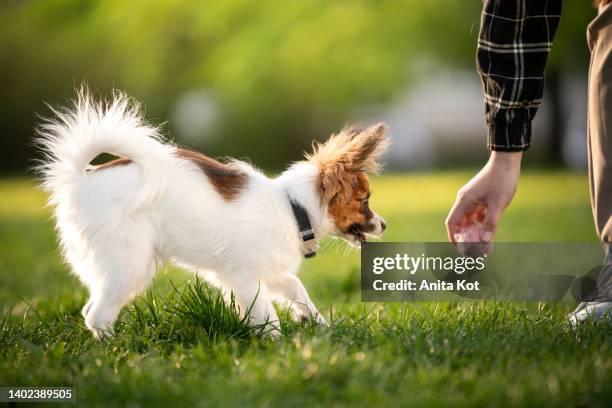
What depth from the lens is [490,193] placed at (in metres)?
2.91

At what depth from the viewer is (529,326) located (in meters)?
3.00

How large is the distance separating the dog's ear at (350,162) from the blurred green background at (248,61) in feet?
44.8

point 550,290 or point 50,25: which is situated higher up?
point 50,25

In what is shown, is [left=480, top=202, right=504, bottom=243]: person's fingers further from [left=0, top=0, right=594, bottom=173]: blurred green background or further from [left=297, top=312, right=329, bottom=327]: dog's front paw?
[left=0, top=0, right=594, bottom=173]: blurred green background

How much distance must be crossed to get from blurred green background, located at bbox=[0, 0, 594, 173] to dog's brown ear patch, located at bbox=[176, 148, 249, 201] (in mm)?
13568

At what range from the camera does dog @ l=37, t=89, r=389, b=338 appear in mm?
3088

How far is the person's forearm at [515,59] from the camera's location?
2898 millimetres

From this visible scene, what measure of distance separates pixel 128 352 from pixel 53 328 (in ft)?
2.42

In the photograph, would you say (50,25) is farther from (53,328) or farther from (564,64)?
(53,328)

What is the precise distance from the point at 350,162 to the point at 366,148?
11cm

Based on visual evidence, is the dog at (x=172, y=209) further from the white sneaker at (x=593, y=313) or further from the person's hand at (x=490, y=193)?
the white sneaker at (x=593, y=313)

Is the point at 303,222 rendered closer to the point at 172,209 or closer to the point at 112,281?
the point at 172,209

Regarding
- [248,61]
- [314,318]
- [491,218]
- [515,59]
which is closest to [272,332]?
[314,318]

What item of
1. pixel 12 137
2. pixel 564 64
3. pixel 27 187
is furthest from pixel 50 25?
pixel 564 64
